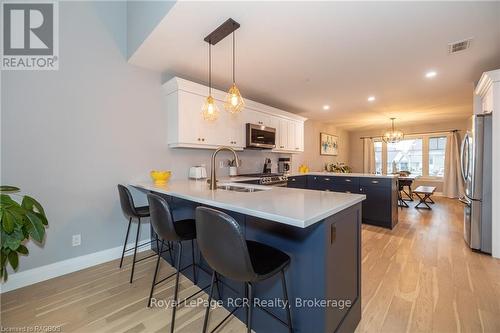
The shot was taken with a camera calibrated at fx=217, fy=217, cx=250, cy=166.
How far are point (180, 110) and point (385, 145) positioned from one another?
7948 mm

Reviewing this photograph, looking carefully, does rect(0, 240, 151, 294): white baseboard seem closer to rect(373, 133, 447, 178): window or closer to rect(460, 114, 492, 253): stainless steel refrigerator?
rect(460, 114, 492, 253): stainless steel refrigerator

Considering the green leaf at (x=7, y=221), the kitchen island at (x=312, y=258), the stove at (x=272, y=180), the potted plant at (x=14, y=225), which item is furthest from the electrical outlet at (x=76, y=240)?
the stove at (x=272, y=180)

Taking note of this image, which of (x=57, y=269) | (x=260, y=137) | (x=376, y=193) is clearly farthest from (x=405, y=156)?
(x=57, y=269)

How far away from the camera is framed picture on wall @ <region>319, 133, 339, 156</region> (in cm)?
679

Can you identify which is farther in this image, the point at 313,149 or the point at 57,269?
the point at 313,149

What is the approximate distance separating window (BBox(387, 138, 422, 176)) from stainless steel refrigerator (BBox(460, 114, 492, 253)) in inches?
217

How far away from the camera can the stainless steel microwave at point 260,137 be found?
3.79 meters

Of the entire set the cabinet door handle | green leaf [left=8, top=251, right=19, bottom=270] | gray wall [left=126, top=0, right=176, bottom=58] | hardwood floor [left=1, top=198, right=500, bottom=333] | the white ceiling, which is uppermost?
gray wall [left=126, top=0, right=176, bottom=58]

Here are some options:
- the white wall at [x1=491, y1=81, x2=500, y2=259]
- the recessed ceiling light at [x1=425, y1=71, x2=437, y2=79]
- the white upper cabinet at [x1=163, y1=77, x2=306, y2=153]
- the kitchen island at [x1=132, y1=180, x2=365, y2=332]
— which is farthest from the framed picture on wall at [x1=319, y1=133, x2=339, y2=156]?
the kitchen island at [x1=132, y1=180, x2=365, y2=332]

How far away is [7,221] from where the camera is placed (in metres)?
1.47

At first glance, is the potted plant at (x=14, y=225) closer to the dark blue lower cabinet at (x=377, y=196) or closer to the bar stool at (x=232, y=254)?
the bar stool at (x=232, y=254)

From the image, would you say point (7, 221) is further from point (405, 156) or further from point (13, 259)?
point (405, 156)

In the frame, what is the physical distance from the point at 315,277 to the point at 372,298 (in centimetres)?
105

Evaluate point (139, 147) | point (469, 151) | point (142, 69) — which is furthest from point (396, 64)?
point (139, 147)
